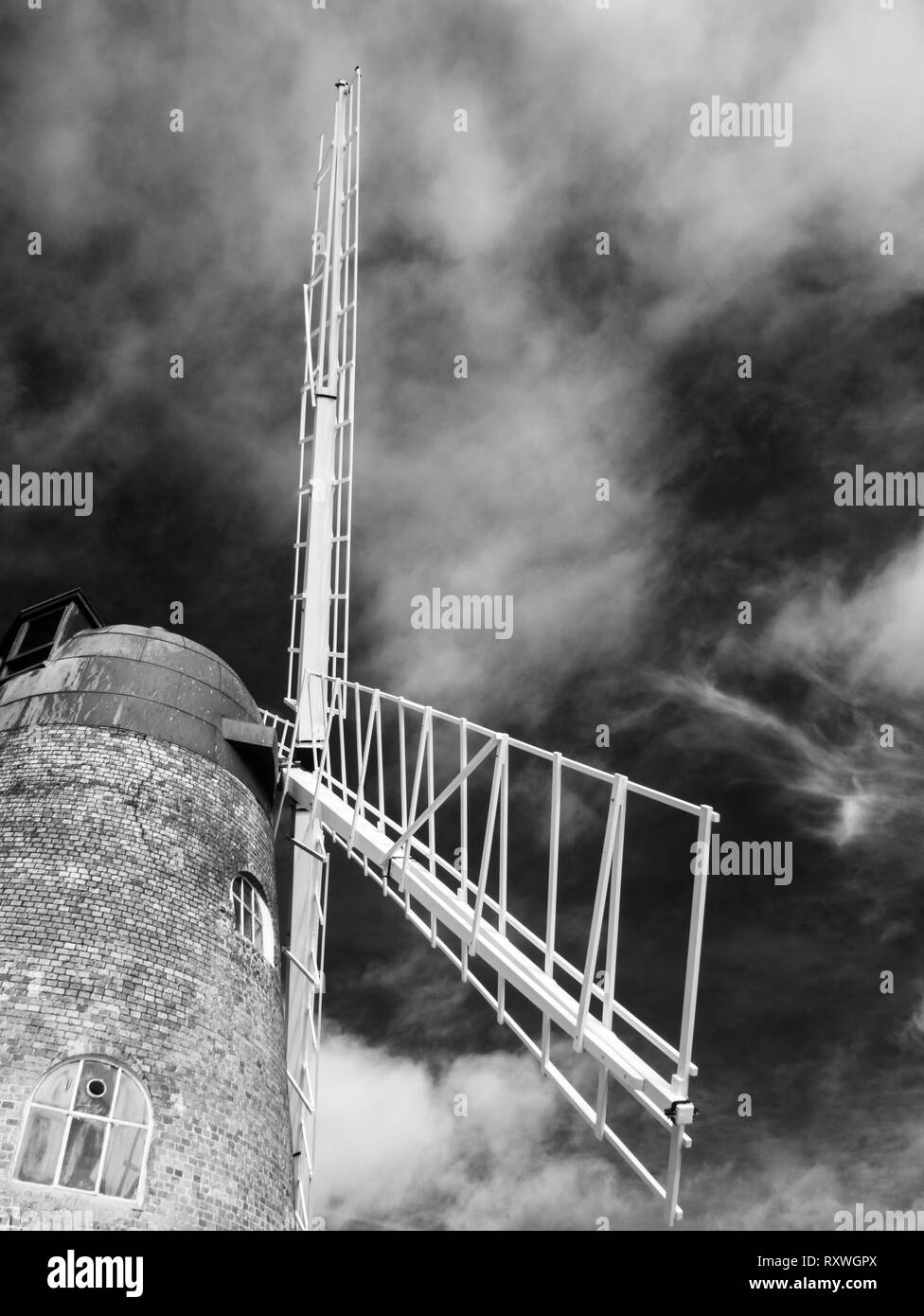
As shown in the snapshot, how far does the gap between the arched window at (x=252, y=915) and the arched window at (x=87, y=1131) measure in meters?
2.87

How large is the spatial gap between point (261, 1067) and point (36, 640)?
7.99m

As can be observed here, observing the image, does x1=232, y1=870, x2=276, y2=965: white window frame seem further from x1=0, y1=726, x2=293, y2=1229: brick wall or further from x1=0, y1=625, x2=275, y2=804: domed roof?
x1=0, y1=625, x2=275, y2=804: domed roof

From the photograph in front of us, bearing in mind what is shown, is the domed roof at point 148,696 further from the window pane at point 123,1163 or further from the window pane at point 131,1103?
the window pane at point 123,1163

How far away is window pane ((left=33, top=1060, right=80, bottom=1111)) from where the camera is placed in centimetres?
1008

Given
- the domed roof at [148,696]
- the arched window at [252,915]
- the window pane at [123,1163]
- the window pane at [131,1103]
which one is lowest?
the window pane at [123,1163]

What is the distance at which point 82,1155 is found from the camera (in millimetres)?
9953

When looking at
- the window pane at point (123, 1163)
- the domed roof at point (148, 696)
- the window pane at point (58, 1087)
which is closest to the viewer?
the window pane at point (123, 1163)

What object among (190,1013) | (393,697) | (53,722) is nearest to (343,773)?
(393,697)

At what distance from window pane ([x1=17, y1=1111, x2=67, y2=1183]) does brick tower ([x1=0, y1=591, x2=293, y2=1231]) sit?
1 centimetres

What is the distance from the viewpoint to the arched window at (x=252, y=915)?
43.4 feet

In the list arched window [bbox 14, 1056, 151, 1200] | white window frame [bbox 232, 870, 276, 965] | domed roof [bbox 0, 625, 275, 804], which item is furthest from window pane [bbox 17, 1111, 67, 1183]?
domed roof [bbox 0, 625, 275, 804]

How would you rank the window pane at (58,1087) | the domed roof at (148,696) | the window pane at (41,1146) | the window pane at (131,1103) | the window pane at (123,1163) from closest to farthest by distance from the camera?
the window pane at (41,1146), the window pane at (123,1163), the window pane at (58,1087), the window pane at (131,1103), the domed roof at (148,696)

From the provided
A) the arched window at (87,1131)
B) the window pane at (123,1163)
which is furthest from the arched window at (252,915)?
the window pane at (123,1163)

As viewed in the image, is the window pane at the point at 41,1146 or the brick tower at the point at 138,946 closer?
the window pane at the point at 41,1146
